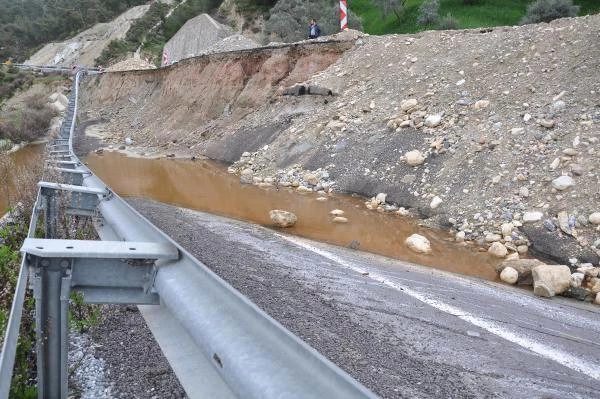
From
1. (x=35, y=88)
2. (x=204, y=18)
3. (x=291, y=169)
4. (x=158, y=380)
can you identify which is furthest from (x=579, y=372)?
(x=35, y=88)

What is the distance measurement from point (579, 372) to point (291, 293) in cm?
271

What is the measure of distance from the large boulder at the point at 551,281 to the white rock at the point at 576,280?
3.1 inches

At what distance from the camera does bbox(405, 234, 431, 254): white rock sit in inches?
331

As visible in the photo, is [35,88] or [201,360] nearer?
[201,360]

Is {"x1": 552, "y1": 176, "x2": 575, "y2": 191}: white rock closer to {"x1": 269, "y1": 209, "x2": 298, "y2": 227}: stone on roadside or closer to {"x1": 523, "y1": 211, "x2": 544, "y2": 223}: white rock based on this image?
{"x1": 523, "y1": 211, "x2": 544, "y2": 223}: white rock

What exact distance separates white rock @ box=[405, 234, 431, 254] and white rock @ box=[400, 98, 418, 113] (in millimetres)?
5412

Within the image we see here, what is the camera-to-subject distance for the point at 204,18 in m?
42.2

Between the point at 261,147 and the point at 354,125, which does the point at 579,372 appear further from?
the point at 261,147

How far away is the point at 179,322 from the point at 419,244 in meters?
7.18

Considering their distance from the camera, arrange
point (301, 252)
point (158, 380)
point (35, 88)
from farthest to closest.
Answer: point (35, 88)
point (301, 252)
point (158, 380)

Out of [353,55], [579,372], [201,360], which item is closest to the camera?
[201,360]

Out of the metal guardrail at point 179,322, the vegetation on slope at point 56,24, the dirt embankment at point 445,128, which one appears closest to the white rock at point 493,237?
the dirt embankment at point 445,128

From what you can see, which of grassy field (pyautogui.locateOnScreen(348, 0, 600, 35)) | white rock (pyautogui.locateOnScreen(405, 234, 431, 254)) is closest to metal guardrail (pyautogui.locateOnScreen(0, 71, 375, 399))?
white rock (pyautogui.locateOnScreen(405, 234, 431, 254))

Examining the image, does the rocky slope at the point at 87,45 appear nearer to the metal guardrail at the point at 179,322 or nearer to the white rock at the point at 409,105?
the white rock at the point at 409,105
